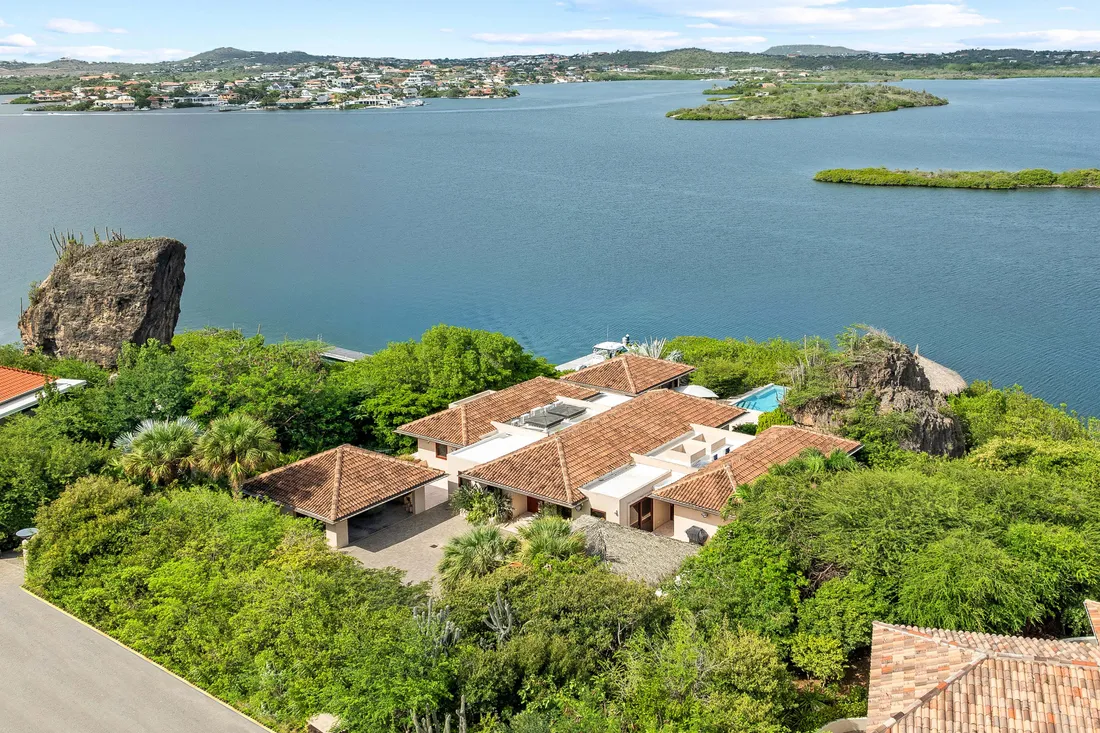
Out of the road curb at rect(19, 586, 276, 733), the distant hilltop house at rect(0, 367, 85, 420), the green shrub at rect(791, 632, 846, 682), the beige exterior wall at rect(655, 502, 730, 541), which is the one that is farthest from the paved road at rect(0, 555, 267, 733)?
the beige exterior wall at rect(655, 502, 730, 541)

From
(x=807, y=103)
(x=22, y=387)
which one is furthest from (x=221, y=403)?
(x=807, y=103)

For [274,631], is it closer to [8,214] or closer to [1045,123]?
[8,214]

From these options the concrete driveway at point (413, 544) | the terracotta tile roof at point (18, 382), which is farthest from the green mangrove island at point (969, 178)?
the terracotta tile roof at point (18, 382)

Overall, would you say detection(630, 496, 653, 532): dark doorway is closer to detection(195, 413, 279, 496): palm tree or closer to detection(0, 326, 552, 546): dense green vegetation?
detection(0, 326, 552, 546): dense green vegetation

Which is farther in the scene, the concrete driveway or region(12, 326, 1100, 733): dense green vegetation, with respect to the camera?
the concrete driveway

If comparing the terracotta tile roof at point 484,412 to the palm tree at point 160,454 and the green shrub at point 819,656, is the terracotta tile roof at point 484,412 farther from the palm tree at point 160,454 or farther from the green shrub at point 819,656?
the green shrub at point 819,656

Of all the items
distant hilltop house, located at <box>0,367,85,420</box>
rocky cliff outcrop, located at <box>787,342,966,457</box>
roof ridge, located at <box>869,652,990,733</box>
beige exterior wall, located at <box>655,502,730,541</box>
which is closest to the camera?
roof ridge, located at <box>869,652,990,733</box>

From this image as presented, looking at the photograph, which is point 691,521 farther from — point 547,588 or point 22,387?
point 22,387

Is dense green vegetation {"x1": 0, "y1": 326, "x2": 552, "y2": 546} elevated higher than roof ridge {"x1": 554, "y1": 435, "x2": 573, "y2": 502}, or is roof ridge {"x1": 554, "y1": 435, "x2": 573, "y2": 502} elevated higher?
dense green vegetation {"x1": 0, "y1": 326, "x2": 552, "y2": 546}
